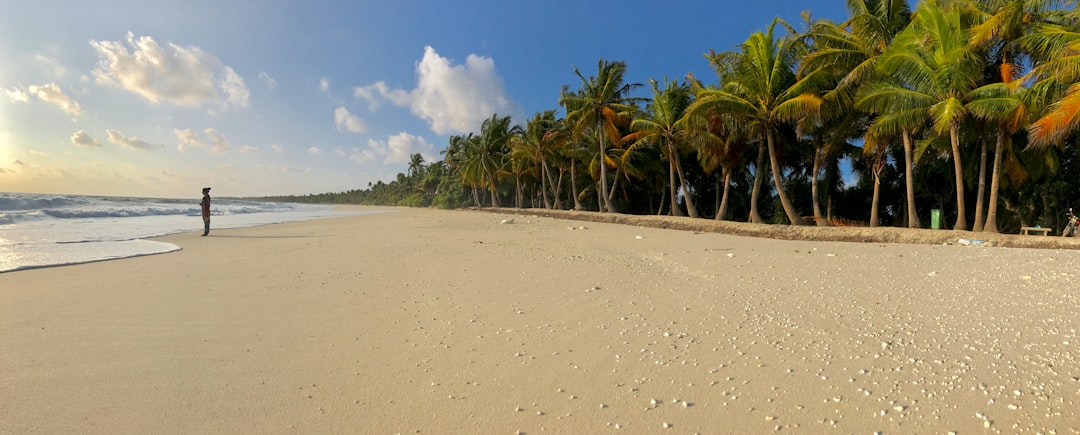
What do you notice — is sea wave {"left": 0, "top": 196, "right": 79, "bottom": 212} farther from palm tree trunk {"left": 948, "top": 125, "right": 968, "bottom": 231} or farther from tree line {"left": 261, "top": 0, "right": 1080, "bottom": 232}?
palm tree trunk {"left": 948, "top": 125, "right": 968, "bottom": 231}

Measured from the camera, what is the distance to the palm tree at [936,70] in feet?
38.4

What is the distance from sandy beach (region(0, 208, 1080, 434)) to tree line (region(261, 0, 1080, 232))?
8.00m

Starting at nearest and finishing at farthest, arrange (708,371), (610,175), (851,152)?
(708,371) < (851,152) < (610,175)

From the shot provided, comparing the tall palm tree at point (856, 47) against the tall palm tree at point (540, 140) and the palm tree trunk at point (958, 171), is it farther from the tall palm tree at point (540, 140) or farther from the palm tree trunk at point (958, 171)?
the tall palm tree at point (540, 140)

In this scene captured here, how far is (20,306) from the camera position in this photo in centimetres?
448

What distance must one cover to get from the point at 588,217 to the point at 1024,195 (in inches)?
638

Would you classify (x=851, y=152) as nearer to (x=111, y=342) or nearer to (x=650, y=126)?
(x=650, y=126)

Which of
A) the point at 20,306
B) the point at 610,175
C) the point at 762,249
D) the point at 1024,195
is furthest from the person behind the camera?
the point at 610,175

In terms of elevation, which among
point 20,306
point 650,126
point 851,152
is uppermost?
point 650,126

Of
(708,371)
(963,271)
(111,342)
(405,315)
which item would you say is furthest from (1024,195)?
(111,342)

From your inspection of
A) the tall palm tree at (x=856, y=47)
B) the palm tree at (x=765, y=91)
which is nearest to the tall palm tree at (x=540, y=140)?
the palm tree at (x=765, y=91)

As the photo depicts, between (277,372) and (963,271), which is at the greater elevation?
(963,271)

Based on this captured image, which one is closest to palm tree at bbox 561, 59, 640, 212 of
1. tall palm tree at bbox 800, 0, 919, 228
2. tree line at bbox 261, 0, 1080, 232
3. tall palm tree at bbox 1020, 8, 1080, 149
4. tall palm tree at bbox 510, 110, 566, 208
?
tree line at bbox 261, 0, 1080, 232

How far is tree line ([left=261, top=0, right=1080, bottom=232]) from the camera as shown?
36.9ft
